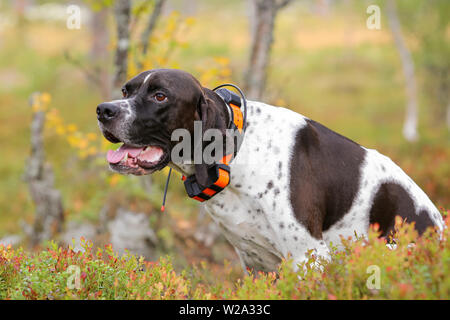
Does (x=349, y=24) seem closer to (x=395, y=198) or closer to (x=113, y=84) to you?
(x=113, y=84)

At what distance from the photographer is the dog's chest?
3008 mm

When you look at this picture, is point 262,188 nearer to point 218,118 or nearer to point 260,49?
point 218,118

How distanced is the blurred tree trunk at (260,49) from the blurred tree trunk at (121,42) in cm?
155

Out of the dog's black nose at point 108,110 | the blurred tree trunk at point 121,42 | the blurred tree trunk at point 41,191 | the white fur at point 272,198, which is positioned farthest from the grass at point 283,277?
the blurred tree trunk at point 41,191

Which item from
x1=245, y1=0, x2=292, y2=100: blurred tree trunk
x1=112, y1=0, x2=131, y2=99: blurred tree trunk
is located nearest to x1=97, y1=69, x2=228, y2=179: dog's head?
x1=112, y1=0, x2=131, y2=99: blurred tree trunk

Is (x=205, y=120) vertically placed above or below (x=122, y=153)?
above

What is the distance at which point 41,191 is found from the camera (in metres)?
6.88

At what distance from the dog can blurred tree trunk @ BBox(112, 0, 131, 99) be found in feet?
9.27

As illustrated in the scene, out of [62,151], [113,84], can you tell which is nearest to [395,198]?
[113,84]

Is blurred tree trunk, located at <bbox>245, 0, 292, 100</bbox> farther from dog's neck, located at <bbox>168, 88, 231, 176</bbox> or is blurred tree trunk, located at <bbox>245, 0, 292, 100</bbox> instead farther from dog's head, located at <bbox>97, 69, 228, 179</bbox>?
dog's head, located at <bbox>97, 69, 228, 179</bbox>

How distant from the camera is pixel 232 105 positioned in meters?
3.18

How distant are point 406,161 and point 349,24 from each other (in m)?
17.7

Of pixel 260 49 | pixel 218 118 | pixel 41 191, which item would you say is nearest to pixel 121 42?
pixel 260 49

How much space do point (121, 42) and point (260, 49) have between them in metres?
1.70
